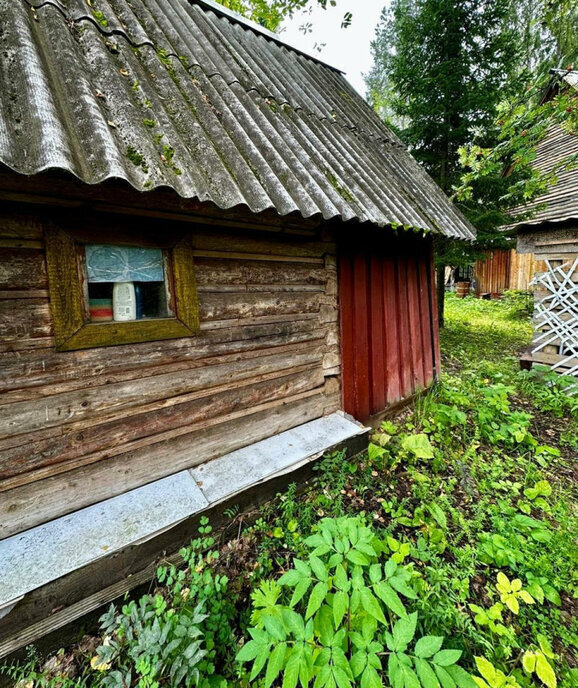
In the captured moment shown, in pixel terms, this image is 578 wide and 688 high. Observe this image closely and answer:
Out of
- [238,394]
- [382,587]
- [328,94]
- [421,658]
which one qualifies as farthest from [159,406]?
[328,94]

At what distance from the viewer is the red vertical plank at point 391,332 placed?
4.13 m

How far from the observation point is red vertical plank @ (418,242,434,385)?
15.9 ft

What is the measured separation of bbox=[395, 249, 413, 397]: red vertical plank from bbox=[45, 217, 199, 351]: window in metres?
3.11

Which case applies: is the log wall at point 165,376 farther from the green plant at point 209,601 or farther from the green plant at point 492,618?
the green plant at point 492,618

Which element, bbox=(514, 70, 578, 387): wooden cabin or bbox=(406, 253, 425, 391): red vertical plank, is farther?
bbox=(514, 70, 578, 387): wooden cabin

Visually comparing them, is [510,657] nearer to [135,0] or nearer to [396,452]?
[396,452]

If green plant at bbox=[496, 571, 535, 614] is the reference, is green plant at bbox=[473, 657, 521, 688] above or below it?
above

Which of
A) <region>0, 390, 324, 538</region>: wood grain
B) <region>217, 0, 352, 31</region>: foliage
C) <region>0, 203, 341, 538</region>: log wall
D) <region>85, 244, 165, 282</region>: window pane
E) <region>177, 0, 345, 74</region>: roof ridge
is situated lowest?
<region>0, 390, 324, 538</region>: wood grain

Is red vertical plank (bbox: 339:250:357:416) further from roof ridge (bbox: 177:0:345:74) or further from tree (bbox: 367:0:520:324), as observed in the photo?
tree (bbox: 367:0:520:324)

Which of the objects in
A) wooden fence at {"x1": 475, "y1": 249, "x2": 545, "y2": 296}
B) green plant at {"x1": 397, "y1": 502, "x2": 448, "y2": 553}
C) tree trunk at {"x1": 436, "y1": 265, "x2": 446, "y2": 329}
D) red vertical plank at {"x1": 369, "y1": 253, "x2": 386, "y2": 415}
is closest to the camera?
green plant at {"x1": 397, "y1": 502, "x2": 448, "y2": 553}

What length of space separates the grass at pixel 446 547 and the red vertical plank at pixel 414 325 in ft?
1.69

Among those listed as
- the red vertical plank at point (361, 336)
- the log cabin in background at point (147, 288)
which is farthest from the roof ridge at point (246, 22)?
the red vertical plank at point (361, 336)

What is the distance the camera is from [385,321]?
162 inches

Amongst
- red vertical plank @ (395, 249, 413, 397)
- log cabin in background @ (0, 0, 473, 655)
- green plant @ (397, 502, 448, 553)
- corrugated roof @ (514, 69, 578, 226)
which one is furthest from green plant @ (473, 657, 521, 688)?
corrugated roof @ (514, 69, 578, 226)
